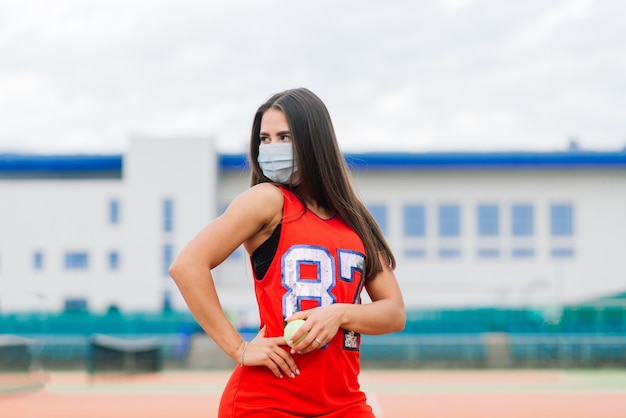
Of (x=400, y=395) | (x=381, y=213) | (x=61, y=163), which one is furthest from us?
(x=61, y=163)

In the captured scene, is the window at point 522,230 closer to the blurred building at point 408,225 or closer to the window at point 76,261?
the blurred building at point 408,225

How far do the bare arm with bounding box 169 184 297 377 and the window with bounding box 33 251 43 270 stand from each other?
36948mm

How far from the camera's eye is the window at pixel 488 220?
125 ft

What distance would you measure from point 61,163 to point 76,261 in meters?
4.72

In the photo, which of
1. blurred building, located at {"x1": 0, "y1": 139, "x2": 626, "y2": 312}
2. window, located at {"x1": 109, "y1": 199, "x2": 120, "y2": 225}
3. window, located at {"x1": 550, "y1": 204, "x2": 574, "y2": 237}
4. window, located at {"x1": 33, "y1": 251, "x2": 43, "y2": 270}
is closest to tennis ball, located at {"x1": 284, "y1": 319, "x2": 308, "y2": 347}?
blurred building, located at {"x1": 0, "y1": 139, "x2": 626, "y2": 312}

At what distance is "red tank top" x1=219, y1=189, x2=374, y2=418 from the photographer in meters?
2.79

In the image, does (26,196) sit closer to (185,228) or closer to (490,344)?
(185,228)

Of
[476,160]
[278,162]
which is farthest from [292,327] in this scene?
[476,160]

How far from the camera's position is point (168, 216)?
38781 mm

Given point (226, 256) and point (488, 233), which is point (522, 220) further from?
point (226, 256)

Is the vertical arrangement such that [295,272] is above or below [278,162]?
below

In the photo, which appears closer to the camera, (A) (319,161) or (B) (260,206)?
(B) (260,206)

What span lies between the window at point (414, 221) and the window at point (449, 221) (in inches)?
25.5

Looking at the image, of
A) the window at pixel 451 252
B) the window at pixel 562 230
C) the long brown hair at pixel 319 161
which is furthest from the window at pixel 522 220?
the long brown hair at pixel 319 161
